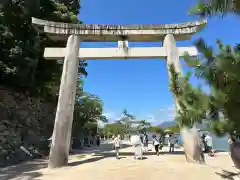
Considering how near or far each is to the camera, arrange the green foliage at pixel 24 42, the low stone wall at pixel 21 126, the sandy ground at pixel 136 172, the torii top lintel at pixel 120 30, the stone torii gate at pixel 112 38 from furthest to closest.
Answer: the green foliage at pixel 24 42 → the low stone wall at pixel 21 126 → the torii top lintel at pixel 120 30 → the stone torii gate at pixel 112 38 → the sandy ground at pixel 136 172

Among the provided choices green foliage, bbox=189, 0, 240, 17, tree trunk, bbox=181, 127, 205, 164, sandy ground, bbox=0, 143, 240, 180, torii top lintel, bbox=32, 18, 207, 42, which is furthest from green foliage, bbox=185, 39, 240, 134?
torii top lintel, bbox=32, 18, 207, 42

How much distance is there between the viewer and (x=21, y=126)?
1368 cm

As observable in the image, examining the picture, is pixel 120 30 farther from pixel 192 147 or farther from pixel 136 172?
pixel 136 172

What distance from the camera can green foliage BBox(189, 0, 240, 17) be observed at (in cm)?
418

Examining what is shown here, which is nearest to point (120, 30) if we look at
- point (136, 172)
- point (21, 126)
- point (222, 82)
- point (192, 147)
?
point (192, 147)

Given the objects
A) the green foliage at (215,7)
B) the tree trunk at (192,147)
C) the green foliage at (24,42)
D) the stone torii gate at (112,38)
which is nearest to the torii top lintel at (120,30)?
the stone torii gate at (112,38)

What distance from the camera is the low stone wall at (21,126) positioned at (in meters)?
12.0

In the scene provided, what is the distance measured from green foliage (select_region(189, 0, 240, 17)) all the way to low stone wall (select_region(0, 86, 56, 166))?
35.7ft

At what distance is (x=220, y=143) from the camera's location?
1862cm

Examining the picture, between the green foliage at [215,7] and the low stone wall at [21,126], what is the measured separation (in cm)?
1088

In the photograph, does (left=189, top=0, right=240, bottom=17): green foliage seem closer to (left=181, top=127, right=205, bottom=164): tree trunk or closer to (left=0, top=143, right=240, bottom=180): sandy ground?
(left=0, top=143, right=240, bottom=180): sandy ground

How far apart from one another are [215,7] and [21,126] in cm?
1267

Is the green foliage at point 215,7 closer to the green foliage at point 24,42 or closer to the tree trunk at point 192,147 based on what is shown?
the tree trunk at point 192,147

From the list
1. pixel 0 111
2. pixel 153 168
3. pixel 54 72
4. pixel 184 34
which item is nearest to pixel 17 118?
pixel 0 111
